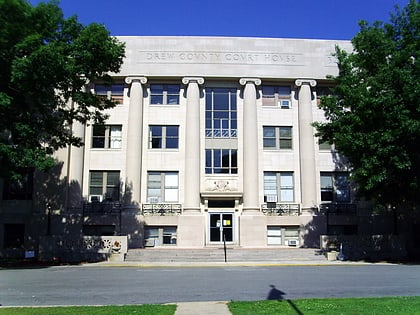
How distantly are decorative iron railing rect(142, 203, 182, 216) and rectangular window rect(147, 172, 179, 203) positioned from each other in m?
0.42

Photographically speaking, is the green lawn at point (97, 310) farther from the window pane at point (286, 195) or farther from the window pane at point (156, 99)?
the window pane at point (156, 99)

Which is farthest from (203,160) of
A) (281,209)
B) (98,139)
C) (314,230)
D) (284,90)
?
(314,230)

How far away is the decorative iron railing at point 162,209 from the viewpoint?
32.0 meters

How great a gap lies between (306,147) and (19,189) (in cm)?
2091

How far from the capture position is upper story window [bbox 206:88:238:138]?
33719 millimetres

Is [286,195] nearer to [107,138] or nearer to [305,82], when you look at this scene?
[305,82]

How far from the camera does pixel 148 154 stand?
32938 mm

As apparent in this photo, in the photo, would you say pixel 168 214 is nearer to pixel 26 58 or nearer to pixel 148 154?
pixel 148 154

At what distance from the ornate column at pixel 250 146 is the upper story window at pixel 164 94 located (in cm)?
508

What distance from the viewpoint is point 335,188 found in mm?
33219

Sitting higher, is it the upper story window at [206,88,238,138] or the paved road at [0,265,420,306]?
the upper story window at [206,88,238,138]

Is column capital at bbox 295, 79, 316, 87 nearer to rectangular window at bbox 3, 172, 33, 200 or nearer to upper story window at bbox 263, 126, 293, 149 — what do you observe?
upper story window at bbox 263, 126, 293, 149

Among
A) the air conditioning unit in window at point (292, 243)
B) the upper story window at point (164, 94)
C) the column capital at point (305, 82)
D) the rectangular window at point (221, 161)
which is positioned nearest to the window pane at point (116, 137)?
the upper story window at point (164, 94)

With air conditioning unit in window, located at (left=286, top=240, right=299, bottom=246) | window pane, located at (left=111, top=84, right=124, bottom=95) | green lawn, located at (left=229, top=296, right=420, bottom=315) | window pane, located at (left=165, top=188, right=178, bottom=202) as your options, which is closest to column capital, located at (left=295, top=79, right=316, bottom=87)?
air conditioning unit in window, located at (left=286, top=240, right=299, bottom=246)
